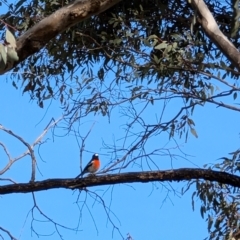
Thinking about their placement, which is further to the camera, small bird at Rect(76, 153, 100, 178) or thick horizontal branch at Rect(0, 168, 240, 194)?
small bird at Rect(76, 153, 100, 178)

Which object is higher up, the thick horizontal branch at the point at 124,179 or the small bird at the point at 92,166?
the small bird at the point at 92,166

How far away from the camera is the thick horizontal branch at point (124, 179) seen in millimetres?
3883

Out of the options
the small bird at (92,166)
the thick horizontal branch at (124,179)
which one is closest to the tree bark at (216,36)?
the thick horizontal branch at (124,179)

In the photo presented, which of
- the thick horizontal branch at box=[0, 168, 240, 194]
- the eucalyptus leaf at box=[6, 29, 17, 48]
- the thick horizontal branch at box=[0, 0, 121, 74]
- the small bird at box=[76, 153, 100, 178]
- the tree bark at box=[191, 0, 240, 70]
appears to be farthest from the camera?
the small bird at box=[76, 153, 100, 178]

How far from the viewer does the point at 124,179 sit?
12.7 ft

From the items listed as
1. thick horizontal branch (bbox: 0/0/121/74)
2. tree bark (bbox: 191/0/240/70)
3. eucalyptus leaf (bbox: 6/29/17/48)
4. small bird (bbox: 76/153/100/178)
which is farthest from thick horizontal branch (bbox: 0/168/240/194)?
eucalyptus leaf (bbox: 6/29/17/48)

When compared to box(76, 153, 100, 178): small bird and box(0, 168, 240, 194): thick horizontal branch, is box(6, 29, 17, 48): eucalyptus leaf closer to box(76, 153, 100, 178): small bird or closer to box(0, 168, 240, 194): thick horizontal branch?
box(0, 168, 240, 194): thick horizontal branch

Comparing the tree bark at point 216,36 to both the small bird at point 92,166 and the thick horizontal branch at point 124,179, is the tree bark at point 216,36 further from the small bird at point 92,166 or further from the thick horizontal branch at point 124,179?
the small bird at point 92,166

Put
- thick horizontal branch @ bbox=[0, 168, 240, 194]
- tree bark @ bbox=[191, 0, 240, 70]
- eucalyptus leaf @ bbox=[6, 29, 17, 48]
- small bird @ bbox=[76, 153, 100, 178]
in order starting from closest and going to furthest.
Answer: eucalyptus leaf @ bbox=[6, 29, 17, 48] < tree bark @ bbox=[191, 0, 240, 70] < thick horizontal branch @ bbox=[0, 168, 240, 194] < small bird @ bbox=[76, 153, 100, 178]

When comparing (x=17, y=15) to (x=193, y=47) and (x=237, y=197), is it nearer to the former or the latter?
(x=193, y=47)

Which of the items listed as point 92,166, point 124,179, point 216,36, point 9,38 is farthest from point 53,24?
point 92,166

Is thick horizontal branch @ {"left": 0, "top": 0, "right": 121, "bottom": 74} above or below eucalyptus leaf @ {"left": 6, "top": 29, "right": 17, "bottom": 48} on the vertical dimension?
above

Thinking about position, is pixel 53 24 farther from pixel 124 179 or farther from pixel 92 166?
pixel 92 166

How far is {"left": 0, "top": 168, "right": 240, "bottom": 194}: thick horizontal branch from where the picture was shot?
3.88 meters
